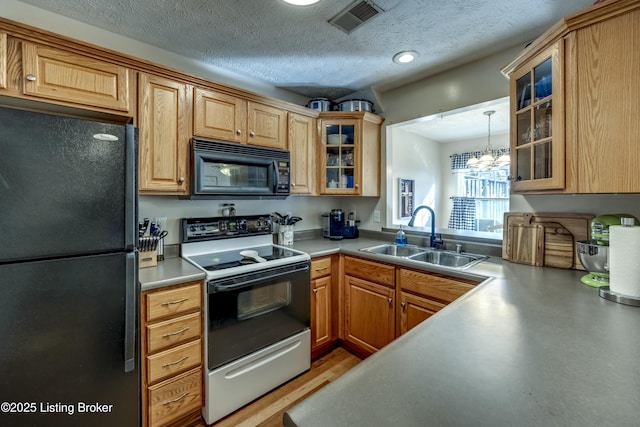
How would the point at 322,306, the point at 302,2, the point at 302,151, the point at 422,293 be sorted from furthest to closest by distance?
the point at 302,151, the point at 322,306, the point at 422,293, the point at 302,2

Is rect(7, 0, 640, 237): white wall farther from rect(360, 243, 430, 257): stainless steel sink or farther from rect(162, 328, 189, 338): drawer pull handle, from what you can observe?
rect(162, 328, 189, 338): drawer pull handle

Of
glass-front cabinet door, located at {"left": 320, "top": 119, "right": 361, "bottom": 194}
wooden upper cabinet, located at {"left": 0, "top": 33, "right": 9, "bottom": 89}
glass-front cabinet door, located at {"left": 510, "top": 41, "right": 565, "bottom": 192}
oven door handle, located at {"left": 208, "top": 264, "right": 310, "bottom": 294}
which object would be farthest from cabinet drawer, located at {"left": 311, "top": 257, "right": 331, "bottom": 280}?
wooden upper cabinet, located at {"left": 0, "top": 33, "right": 9, "bottom": 89}

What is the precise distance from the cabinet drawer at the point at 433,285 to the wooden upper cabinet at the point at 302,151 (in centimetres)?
112

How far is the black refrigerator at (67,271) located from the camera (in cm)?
106

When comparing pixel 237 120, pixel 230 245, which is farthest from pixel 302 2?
pixel 230 245

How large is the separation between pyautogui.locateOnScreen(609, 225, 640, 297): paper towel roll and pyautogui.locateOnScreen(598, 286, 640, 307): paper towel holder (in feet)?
0.07

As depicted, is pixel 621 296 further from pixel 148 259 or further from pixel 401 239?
pixel 148 259

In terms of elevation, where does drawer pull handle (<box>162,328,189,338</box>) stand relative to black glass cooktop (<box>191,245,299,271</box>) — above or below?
below

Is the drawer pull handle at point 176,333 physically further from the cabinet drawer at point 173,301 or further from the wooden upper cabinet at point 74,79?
the wooden upper cabinet at point 74,79

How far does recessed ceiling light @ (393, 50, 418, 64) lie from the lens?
6.70 ft

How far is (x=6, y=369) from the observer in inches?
41.9

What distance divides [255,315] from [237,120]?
1.40m

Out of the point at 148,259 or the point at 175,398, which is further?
the point at 148,259

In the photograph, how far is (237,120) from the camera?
6.89 feet
